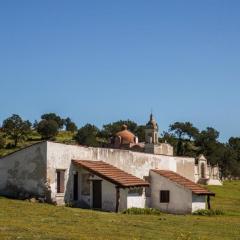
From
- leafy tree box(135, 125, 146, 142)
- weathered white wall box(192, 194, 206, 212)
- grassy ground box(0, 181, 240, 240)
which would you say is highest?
leafy tree box(135, 125, 146, 142)

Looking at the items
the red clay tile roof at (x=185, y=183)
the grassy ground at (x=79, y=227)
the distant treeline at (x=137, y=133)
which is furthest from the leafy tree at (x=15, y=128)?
the grassy ground at (x=79, y=227)

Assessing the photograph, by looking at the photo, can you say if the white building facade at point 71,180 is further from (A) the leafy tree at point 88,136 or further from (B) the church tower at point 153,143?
(A) the leafy tree at point 88,136

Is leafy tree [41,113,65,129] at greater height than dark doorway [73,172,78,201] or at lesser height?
greater

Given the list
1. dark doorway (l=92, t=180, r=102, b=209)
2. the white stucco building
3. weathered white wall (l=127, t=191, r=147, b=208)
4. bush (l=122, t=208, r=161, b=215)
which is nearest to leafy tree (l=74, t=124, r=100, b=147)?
the white stucco building

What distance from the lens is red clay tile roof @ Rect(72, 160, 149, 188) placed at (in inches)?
1329

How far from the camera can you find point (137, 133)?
454ft

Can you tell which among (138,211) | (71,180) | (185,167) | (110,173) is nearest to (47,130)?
(185,167)

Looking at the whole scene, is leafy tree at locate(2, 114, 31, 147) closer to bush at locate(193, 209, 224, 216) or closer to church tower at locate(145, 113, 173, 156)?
church tower at locate(145, 113, 173, 156)

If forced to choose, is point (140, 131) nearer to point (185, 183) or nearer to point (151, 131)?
point (151, 131)

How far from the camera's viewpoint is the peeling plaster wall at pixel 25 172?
32.8 m

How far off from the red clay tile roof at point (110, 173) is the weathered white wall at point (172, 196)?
3.87 meters

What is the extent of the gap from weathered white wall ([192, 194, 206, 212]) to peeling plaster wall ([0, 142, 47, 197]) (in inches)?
455

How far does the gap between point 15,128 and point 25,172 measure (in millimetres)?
82734

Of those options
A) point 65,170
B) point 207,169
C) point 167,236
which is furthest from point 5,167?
point 207,169
